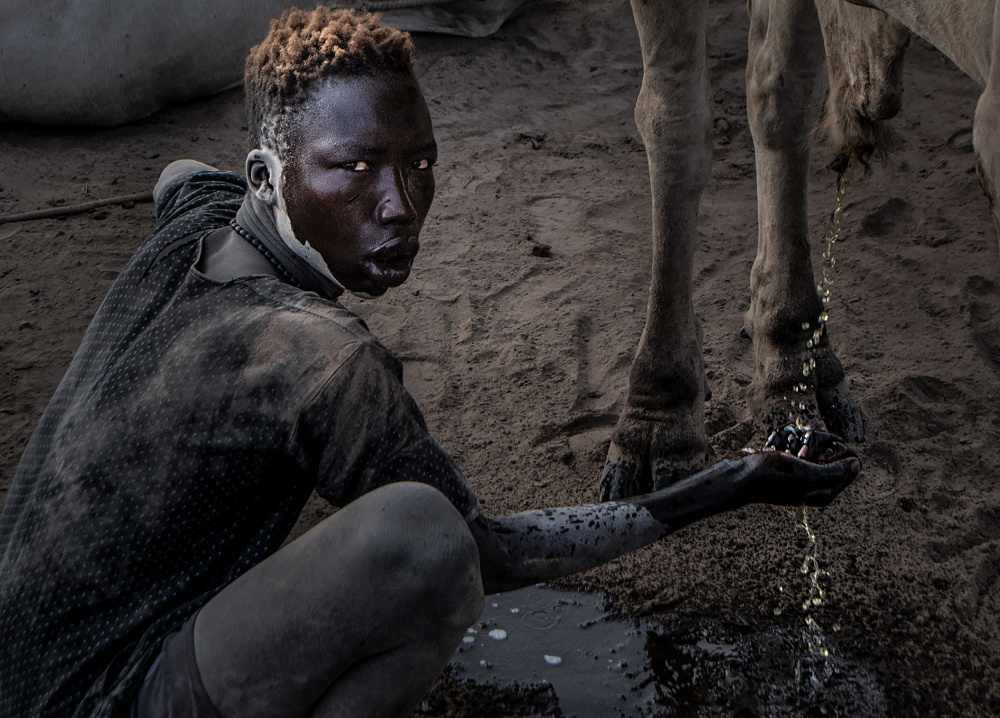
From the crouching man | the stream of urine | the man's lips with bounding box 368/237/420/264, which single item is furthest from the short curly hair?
the stream of urine

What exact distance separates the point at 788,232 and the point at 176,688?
6.83ft

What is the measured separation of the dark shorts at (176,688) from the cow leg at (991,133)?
A: 1.37m

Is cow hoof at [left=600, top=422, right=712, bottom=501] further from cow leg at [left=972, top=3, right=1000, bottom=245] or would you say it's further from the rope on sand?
the rope on sand

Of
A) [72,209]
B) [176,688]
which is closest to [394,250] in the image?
[176,688]

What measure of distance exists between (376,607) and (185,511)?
305mm

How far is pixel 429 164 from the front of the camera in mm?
1630

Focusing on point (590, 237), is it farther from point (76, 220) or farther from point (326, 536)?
point (326, 536)

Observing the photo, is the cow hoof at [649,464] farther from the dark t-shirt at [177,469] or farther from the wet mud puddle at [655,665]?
the dark t-shirt at [177,469]

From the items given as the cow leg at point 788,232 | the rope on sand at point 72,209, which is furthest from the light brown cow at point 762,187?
the rope on sand at point 72,209

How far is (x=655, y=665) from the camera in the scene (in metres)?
2.09

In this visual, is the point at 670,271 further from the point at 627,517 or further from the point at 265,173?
the point at 265,173

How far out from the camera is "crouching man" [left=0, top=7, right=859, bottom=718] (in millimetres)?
1290

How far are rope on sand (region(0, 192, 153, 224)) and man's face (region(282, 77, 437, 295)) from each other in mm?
2516

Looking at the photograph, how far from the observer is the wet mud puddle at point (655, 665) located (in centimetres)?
198
